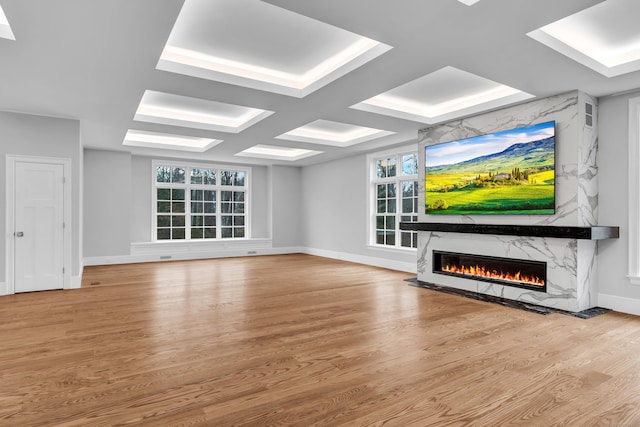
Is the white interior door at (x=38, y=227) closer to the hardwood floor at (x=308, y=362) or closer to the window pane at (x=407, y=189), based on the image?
the hardwood floor at (x=308, y=362)

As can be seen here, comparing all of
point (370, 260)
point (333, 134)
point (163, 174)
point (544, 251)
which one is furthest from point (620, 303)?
point (163, 174)

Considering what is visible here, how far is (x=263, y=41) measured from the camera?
3.64 metres

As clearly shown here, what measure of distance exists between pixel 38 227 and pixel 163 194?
408 cm

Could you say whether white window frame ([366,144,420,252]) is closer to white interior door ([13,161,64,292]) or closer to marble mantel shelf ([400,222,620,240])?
marble mantel shelf ([400,222,620,240])

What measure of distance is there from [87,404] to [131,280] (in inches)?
182

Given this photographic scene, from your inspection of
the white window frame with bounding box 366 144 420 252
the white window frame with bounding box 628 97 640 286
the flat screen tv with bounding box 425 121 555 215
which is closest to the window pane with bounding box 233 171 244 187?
the white window frame with bounding box 366 144 420 252

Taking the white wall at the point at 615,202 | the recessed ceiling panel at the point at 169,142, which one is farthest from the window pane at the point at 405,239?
the recessed ceiling panel at the point at 169,142

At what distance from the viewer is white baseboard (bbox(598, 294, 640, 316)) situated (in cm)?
427

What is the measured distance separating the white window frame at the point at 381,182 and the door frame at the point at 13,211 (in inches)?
226

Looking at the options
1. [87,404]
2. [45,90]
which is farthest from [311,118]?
[87,404]

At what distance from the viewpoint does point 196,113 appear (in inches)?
241

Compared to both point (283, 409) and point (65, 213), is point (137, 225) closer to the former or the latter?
point (65, 213)

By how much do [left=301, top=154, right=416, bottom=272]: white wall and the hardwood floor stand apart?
3.05 metres

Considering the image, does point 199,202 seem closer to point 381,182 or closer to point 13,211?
point 13,211
